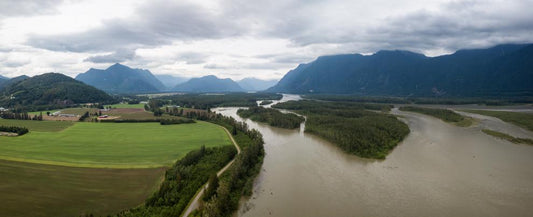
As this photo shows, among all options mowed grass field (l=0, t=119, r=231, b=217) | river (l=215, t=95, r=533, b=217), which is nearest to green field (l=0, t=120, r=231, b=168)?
mowed grass field (l=0, t=119, r=231, b=217)

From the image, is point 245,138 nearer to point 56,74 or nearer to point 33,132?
point 33,132

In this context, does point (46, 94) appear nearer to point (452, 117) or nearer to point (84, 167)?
point (84, 167)

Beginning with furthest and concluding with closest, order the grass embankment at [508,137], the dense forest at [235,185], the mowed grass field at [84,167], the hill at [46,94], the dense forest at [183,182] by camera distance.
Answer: the hill at [46,94]
the grass embankment at [508,137]
the mowed grass field at [84,167]
the dense forest at [235,185]
the dense forest at [183,182]

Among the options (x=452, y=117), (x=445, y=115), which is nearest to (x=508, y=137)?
A: (x=452, y=117)

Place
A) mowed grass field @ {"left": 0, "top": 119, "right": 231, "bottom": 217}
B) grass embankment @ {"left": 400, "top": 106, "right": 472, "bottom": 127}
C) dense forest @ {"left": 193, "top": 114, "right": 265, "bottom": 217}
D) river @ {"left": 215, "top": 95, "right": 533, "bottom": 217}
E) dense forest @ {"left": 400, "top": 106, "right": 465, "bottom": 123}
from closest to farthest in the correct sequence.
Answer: dense forest @ {"left": 193, "top": 114, "right": 265, "bottom": 217}, mowed grass field @ {"left": 0, "top": 119, "right": 231, "bottom": 217}, river @ {"left": 215, "top": 95, "right": 533, "bottom": 217}, grass embankment @ {"left": 400, "top": 106, "right": 472, "bottom": 127}, dense forest @ {"left": 400, "top": 106, "right": 465, "bottom": 123}

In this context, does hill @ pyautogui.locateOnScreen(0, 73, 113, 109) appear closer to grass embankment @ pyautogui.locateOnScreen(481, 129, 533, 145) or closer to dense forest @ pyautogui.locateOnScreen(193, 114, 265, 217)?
dense forest @ pyautogui.locateOnScreen(193, 114, 265, 217)

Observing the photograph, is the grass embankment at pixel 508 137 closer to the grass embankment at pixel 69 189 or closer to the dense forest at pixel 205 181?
the dense forest at pixel 205 181

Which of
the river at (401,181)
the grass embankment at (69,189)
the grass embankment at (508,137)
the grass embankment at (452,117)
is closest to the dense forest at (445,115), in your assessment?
the grass embankment at (452,117)
